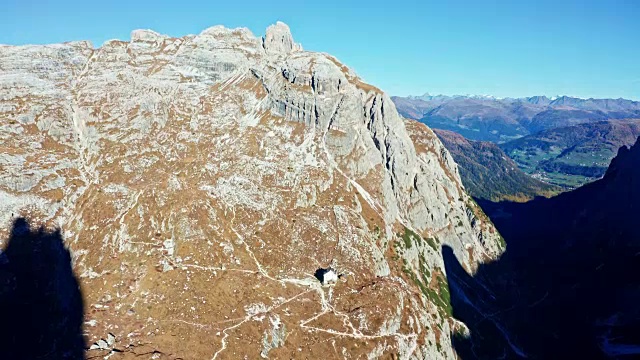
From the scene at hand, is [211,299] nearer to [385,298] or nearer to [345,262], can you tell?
[345,262]

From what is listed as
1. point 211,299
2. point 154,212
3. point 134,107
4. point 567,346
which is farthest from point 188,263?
point 567,346

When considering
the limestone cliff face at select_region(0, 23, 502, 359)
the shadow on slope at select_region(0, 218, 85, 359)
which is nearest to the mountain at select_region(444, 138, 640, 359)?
the limestone cliff face at select_region(0, 23, 502, 359)

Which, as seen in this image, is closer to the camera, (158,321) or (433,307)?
(158,321)

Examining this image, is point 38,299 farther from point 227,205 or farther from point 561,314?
point 561,314

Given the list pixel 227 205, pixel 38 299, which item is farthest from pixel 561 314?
pixel 38 299

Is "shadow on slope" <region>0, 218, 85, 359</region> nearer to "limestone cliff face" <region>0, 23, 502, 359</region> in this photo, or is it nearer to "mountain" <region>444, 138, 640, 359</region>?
"limestone cliff face" <region>0, 23, 502, 359</region>

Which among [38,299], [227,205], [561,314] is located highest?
[227,205]
